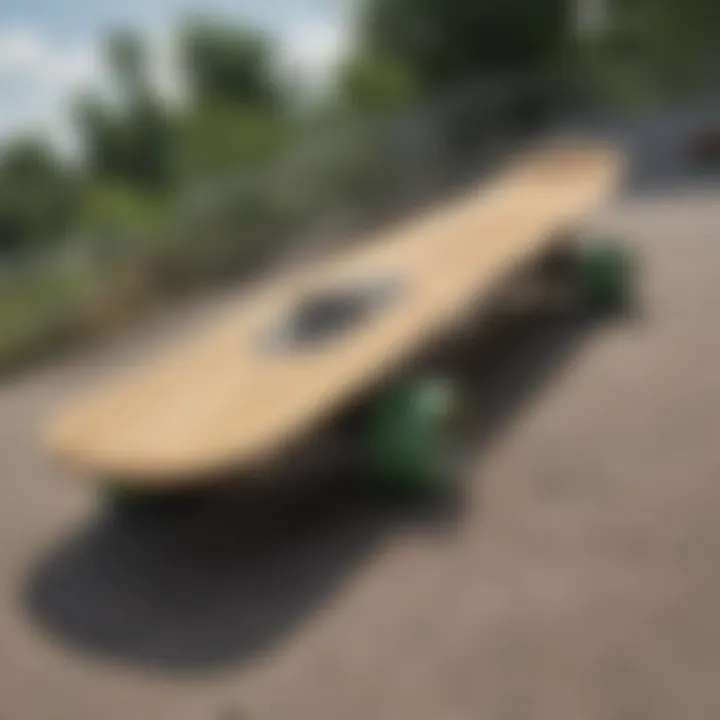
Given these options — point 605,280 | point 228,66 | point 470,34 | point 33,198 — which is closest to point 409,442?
point 605,280

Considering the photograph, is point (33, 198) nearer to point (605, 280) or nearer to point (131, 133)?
point (131, 133)

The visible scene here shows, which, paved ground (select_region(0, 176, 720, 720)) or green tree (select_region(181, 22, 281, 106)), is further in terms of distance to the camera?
green tree (select_region(181, 22, 281, 106))

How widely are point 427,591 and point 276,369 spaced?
0.48 metres

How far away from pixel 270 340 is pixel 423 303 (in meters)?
0.31

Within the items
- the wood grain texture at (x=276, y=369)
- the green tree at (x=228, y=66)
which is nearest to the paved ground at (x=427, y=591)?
the wood grain texture at (x=276, y=369)

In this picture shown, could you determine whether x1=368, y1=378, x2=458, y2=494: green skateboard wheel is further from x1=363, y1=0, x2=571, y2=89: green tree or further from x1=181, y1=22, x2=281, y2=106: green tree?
x1=363, y1=0, x2=571, y2=89: green tree

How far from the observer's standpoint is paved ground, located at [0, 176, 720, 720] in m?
1.27

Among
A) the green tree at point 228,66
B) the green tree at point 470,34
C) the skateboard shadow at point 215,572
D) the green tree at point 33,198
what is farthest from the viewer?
the green tree at point 470,34

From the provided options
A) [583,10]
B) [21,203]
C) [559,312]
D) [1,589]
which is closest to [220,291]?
[21,203]

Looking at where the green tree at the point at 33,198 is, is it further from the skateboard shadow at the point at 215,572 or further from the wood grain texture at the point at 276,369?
the skateboard shadow at the point at 215,572

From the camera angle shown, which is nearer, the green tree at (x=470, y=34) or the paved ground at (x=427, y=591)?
the paved ground at (x=427, y=591)

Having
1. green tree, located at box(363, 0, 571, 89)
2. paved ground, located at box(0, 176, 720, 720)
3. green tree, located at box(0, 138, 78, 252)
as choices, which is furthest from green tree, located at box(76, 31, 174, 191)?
green tree, located at box(363, 0, 571, 89)

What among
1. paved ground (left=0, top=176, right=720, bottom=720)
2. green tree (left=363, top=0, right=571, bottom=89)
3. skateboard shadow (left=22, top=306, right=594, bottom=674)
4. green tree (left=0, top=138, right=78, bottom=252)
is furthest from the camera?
green tree (left=363, top=0, right=571, bottom=89)

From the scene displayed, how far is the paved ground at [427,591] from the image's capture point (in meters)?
1.27
